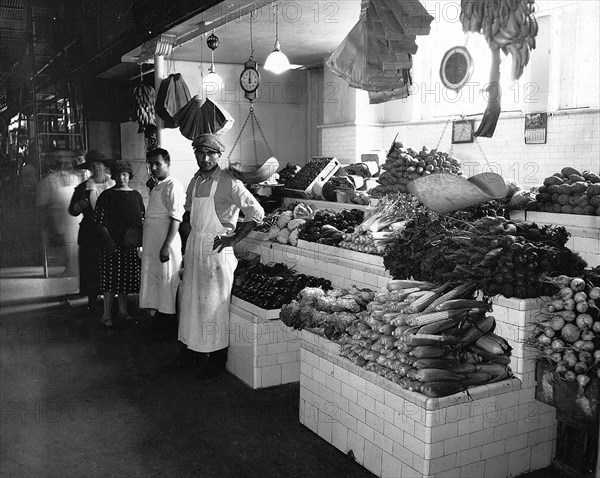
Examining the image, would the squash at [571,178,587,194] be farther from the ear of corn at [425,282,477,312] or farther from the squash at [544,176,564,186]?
the ear of corn at [425,282,477,312]

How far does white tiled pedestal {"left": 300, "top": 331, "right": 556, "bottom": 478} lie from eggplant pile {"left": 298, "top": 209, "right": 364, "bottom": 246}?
187cm

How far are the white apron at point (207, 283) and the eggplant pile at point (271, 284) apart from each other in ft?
0.77

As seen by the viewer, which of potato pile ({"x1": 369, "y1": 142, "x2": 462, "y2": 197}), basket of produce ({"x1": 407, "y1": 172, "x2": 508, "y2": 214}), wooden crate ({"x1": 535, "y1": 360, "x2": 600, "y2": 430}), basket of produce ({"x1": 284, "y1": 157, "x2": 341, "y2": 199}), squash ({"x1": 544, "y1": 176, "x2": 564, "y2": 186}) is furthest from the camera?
basket of produce ({"x1": 284, "y1": 157, "x2": 341, "y2": 199})

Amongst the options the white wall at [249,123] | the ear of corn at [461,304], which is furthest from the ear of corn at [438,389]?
the white wall at [249,123]

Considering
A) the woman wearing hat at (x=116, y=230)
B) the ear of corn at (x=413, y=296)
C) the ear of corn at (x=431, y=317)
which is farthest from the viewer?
the woman wearing hat at (x=116, y=230)

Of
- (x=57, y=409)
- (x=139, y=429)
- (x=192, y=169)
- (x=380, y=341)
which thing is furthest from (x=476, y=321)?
(x=192, y=169)

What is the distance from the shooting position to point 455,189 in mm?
4219

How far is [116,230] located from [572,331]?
5.59 m

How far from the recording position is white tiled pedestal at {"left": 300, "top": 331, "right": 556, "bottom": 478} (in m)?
3.48

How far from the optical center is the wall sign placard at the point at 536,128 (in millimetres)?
8227

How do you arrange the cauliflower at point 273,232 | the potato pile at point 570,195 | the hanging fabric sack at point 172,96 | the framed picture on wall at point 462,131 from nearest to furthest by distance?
the potato pile at point 570,195 → the cauliflower at point 273,232 → the hanging fabric sack at point 172,96 → the framed picture on wall at point 462,131

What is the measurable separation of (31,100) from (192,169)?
987 cm

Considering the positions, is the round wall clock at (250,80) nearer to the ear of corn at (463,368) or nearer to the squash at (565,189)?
the squash at (565,189)

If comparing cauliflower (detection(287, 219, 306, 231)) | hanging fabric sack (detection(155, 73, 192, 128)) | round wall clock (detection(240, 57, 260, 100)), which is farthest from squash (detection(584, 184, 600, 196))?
hanging fabric sack (detection(155, 73, 192, 128))
